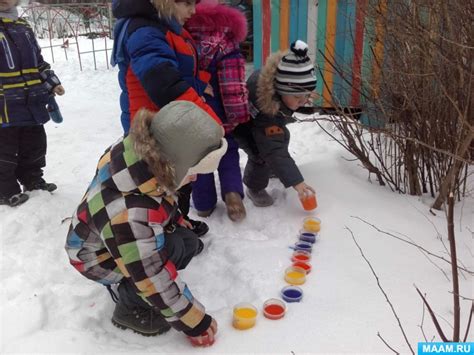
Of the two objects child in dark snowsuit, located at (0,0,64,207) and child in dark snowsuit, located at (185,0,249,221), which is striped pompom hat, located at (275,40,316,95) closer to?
child in dark snowsuit, located at (185,0,249,221)

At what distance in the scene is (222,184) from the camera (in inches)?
108

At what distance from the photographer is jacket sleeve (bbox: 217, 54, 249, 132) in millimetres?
2562

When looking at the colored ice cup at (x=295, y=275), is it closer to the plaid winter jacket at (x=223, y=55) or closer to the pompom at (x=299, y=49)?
the plaid winter jacket at (x=223, y=55)

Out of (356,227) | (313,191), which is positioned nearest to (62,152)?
(313,191)

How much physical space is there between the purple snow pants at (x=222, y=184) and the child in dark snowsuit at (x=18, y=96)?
1049 millimetres

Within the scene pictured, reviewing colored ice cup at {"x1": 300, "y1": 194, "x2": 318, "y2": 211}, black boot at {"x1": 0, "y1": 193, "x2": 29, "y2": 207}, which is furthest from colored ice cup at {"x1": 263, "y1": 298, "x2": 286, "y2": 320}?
black boot at {"x1": 0, "y1": 193, "x2": 29, "y2": 207}

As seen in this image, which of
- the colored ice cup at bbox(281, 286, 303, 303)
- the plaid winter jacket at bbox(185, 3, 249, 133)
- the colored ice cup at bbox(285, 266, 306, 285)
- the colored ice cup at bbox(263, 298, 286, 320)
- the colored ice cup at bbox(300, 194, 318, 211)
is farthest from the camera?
the colored ice cup at bbox(300, 194, 318, 211)

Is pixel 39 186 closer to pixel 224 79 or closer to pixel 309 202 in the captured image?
pixel 224 79

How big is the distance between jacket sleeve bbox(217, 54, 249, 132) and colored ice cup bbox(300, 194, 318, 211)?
58 centimetres

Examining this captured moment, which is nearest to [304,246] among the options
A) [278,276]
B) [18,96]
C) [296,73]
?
[278,276]

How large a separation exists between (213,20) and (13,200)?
5.16 feet

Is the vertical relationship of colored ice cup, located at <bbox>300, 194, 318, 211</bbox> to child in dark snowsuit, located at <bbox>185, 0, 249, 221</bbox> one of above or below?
below

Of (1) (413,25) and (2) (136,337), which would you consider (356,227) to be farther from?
(2) (136,337)

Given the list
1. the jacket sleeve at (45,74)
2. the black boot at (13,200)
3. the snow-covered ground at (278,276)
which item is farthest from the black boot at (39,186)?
the jacket sleeve at (45,74)
